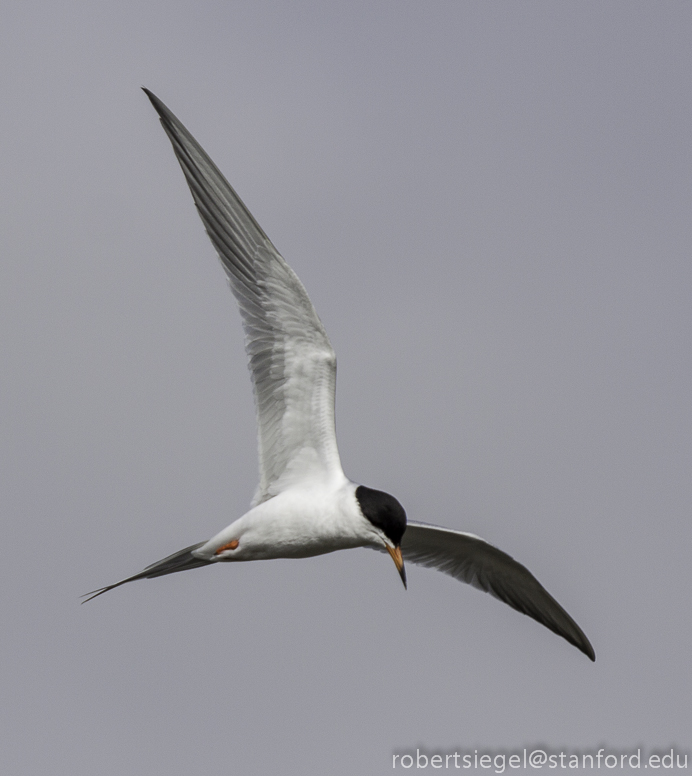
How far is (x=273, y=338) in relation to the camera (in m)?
11.3

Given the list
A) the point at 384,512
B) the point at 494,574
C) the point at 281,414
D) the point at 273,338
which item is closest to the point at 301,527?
the point at 384,512

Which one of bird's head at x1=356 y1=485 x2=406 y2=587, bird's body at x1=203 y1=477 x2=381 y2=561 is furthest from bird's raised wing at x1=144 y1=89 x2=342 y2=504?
bird's head at x1=356 y1=485 x2=406 y2=587

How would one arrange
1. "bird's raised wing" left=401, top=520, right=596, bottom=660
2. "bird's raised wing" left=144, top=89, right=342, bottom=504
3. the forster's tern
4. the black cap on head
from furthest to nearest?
"bird's raised wing" left=401, top=520, right=596, bottom=660
"bird's raised wing" left=144, top=89, right=342, bottom=504
the forster's tern
the black cap on head

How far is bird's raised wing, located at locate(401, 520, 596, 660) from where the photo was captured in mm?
13484

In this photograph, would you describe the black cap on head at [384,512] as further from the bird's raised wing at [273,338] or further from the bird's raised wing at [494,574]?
the bird's raised wing at [494,574]

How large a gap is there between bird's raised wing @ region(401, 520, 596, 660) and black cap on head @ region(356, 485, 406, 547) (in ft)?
7.81

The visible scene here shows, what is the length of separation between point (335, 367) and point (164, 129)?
2.57 meters

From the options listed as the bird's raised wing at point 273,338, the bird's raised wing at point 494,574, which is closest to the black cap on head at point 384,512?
the bird's raised wing at point 273,338

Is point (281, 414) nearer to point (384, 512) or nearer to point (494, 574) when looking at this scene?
point (384, 512)

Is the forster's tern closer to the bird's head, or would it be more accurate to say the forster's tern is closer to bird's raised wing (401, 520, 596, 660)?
the bird's head

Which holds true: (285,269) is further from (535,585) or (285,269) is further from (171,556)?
(535,585)

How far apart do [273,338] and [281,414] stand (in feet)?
2.42

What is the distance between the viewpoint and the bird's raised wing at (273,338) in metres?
11.1

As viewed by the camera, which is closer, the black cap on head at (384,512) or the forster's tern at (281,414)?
the black cap on head at (384,512)
